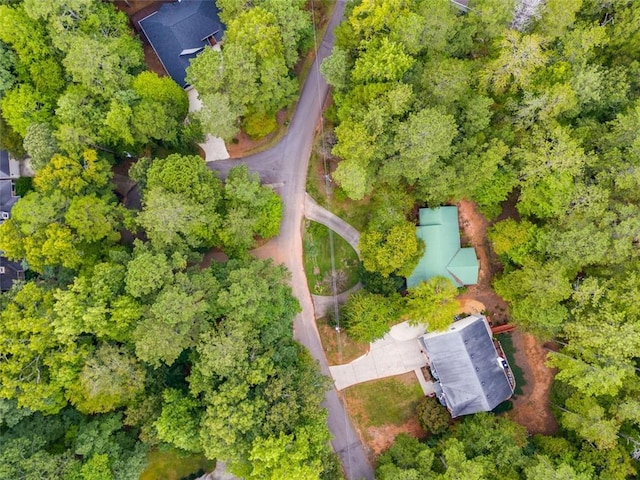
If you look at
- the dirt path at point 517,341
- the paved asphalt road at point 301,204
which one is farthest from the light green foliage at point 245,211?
the dirt path at point 517,341

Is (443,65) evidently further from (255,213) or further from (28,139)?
(28,139)

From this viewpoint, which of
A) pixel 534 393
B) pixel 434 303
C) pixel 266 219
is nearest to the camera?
pixel 434 303

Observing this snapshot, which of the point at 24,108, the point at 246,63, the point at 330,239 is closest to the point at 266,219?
the point at 330,239

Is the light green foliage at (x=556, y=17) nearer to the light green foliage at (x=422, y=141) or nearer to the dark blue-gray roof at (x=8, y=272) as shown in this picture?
the light green foliage at (x=422, y=141)

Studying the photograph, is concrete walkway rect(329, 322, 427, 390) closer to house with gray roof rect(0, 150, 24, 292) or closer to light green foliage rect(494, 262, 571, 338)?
light green foliage rect(494, 262, 571, 338)

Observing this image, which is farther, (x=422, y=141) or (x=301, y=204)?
(x=301, y=204)

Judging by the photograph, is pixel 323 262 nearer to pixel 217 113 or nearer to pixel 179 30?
pixel 217 113
